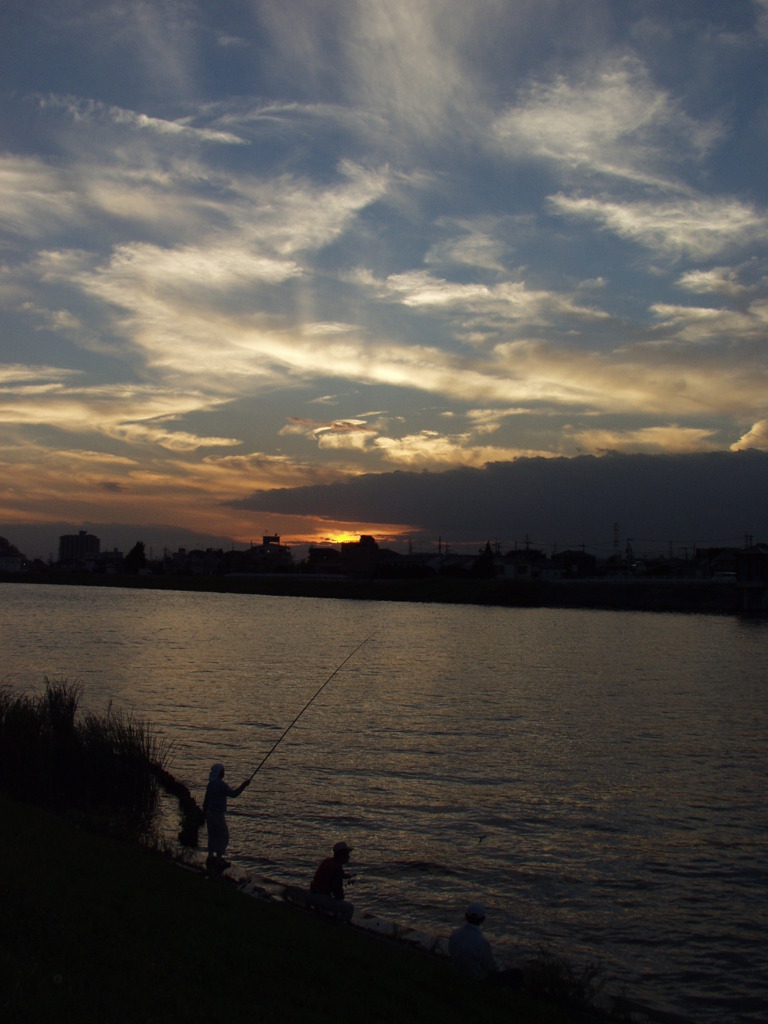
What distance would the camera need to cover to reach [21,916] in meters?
10.1

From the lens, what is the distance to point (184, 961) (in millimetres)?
9750

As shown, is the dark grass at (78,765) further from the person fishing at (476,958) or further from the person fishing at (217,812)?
the person fishing at (476,958)

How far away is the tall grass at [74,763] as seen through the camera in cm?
2008

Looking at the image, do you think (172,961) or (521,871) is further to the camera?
(521,871)

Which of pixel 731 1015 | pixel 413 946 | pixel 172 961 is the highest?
pixel 172 961

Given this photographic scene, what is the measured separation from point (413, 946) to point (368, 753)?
15979mm

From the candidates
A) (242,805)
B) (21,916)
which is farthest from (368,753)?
(21,916)

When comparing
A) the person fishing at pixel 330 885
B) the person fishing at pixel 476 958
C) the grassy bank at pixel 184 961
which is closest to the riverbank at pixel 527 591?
the person fishing at pixel 330 885

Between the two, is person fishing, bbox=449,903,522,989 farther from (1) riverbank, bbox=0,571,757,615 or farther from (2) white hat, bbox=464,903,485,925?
(1) riverbank, bbox=0,571,757,615

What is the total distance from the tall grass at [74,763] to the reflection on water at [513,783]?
2286 mm

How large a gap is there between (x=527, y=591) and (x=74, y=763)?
12549cm

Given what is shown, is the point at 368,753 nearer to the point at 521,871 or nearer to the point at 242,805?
the point at 242,805

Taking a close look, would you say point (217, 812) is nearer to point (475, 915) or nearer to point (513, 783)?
point (475, 915)

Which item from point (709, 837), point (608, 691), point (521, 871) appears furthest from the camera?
point (608, 691)
